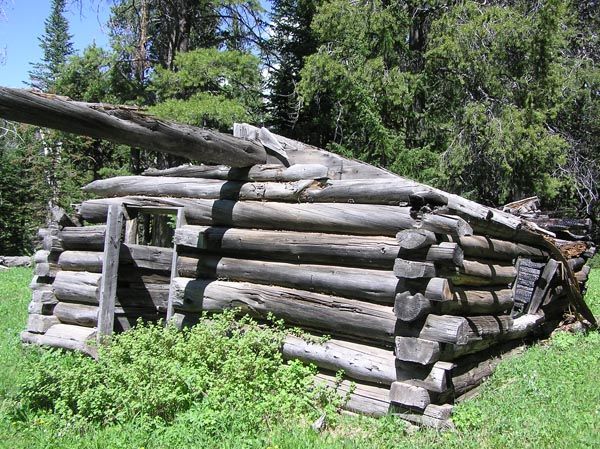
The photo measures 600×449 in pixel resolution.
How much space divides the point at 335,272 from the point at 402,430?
197cm

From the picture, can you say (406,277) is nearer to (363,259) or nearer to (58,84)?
(363,259)

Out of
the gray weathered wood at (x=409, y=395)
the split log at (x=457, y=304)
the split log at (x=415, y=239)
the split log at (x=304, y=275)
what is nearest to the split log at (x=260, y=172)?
the split log at (x=304, y=275)

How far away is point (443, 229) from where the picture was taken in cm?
607

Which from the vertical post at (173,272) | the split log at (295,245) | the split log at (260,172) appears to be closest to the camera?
the split log at (295,245)

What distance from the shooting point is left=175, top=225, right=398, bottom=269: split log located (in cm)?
657

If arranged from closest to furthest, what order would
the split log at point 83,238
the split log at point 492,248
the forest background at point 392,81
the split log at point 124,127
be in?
the split log at point 124,127 < the split log at point 492,248 < the split log at point 83,238 < the forest background at point 392,81

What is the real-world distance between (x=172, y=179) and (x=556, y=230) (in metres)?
7.26

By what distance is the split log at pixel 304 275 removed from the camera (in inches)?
254

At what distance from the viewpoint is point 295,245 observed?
728 centimetres

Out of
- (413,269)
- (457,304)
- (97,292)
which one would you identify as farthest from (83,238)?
(457,304)

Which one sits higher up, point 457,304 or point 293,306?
point 457,304

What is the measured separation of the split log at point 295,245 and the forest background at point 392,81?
8023 mm

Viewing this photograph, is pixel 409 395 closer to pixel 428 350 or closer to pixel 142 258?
pixel 428 350

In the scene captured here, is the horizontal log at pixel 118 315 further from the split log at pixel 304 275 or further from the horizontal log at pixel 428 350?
the horizontal log at pixel 428 350
